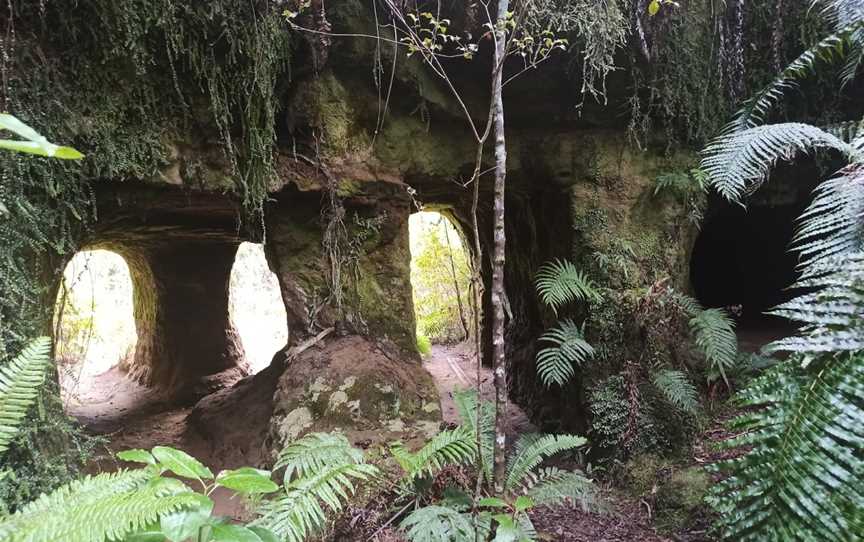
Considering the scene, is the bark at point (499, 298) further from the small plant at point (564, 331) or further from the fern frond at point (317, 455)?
the small plant at point (564, 331)

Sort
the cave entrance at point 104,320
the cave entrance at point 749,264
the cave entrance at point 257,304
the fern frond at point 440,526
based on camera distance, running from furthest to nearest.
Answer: the cave entrance at point 257,304 < the cave entrance at point 104,320 < the cave entrance at point 749,264 < the fern frond at point 440,526

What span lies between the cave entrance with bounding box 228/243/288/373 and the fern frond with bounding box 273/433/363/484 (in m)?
10.4

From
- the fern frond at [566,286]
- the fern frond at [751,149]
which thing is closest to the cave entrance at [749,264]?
the fern frond at [751,149]

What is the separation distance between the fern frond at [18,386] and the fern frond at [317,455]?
4.43 ft

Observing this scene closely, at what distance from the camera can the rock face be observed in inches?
148

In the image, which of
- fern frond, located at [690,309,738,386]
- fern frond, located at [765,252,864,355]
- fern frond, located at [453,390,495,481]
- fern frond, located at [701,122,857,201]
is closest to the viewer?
fern frond, located at [765,252,864,355]

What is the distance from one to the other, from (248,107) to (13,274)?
172 centimetres

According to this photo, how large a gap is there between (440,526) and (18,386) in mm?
1758

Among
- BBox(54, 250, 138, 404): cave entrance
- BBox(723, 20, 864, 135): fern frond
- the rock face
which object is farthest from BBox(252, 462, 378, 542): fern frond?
BBox(54, 250, 138, 404): cave entrance

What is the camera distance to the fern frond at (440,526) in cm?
232

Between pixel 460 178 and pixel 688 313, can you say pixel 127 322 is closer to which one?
pixel 460 178

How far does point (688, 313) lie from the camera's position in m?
4.00

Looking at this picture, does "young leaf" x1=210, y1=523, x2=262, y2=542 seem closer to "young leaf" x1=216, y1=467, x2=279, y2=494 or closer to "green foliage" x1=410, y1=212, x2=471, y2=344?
"young leaf" x1=216, y1=467, x2=279, y2=494

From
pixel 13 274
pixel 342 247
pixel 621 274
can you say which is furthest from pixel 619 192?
pixel 13 274
